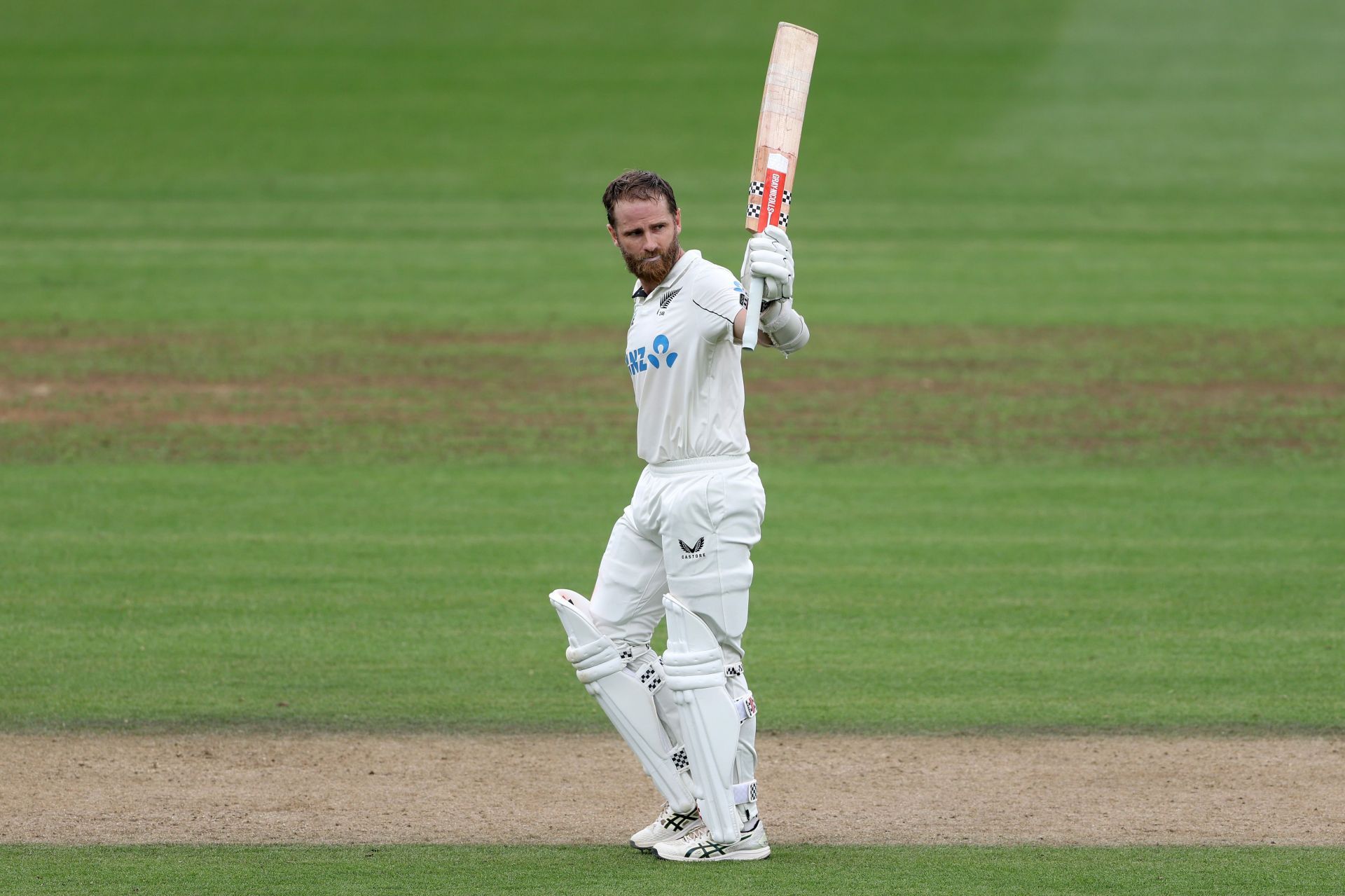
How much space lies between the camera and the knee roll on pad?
234 inches

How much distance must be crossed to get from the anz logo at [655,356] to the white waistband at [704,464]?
1.11ft

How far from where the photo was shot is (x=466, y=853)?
5945 millimetres

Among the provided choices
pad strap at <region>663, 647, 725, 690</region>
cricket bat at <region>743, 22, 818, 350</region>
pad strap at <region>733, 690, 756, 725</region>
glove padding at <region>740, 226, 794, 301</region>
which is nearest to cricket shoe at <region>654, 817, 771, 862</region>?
pad strap at <region>733, 690, 756, 725</region>

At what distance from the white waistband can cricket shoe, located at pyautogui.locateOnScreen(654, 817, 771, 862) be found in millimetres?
1260

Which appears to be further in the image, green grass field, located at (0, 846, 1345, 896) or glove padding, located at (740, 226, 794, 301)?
green grass field, located at (0, 846, 1345, 896)

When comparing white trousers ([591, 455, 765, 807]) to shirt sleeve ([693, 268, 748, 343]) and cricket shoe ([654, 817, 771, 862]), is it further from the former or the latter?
shirt sleeve ([693, 268, 748, 343])

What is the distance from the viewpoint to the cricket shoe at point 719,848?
588 cm

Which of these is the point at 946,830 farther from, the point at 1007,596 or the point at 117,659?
the point at 117,659

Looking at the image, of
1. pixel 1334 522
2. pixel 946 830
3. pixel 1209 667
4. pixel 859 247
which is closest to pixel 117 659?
pixel 946 830

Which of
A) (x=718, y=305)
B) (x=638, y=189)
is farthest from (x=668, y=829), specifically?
(x=638, y=189)

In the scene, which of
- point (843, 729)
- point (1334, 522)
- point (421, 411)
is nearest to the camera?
point (843, 729)

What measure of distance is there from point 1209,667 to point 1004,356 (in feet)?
24.4

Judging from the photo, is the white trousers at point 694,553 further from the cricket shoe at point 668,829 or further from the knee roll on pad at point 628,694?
the cricket shoe at point 668,829

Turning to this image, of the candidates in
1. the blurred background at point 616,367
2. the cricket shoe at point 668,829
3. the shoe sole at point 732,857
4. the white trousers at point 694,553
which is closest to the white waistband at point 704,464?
the white trousers at point 694,553
